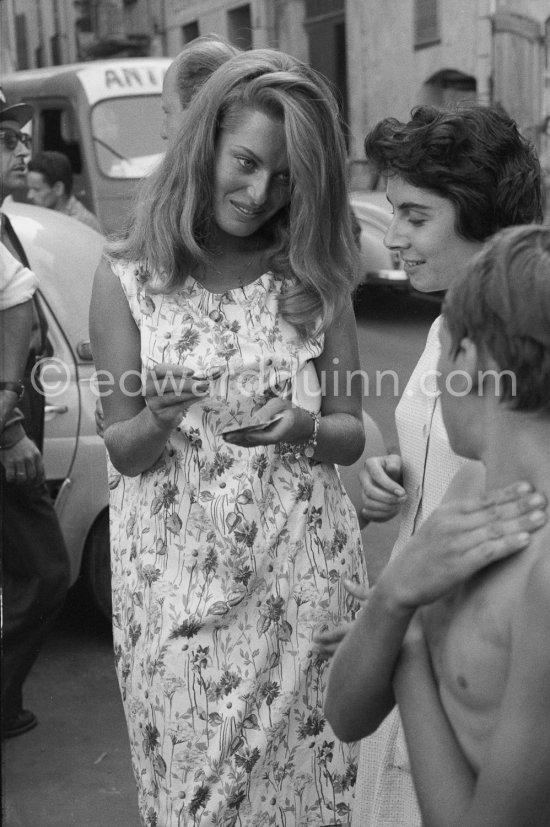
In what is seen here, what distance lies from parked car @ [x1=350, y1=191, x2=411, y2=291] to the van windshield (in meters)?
2.20

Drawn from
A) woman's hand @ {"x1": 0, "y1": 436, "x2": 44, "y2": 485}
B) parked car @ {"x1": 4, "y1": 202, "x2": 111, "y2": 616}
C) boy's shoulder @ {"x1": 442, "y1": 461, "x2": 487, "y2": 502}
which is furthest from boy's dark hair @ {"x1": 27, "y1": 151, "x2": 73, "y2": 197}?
boy's shoulder @ {"x1": 442, "y1": 461, "x2": 487, "y2": 502}

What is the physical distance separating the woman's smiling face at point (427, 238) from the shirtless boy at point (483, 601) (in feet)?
2.53

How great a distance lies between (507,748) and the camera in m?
1.21

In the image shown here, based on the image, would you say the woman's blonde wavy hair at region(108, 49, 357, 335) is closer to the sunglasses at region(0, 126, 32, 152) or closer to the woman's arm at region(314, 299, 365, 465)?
the woman's arm at region(314, 299, 365, 465)

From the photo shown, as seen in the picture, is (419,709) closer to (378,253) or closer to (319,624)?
(319,624)

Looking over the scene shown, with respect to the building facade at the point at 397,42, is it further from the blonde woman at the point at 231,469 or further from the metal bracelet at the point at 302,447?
the metal bracelet at the point at 302,447

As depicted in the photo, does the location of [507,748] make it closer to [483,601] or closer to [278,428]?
[483,601]

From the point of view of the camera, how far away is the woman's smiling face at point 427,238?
6.86 feet

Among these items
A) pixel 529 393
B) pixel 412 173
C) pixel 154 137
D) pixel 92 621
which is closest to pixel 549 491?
pixel 529 393

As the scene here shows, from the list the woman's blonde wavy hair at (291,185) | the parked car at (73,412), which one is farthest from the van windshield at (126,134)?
the woman's blonde wavy hair at (291,185)

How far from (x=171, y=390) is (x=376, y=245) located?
8149 millimetres

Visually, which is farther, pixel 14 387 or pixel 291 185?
pixel 14 387

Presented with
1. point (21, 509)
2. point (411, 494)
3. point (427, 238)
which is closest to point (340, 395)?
point (411, 494)

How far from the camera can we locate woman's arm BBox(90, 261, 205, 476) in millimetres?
2221
